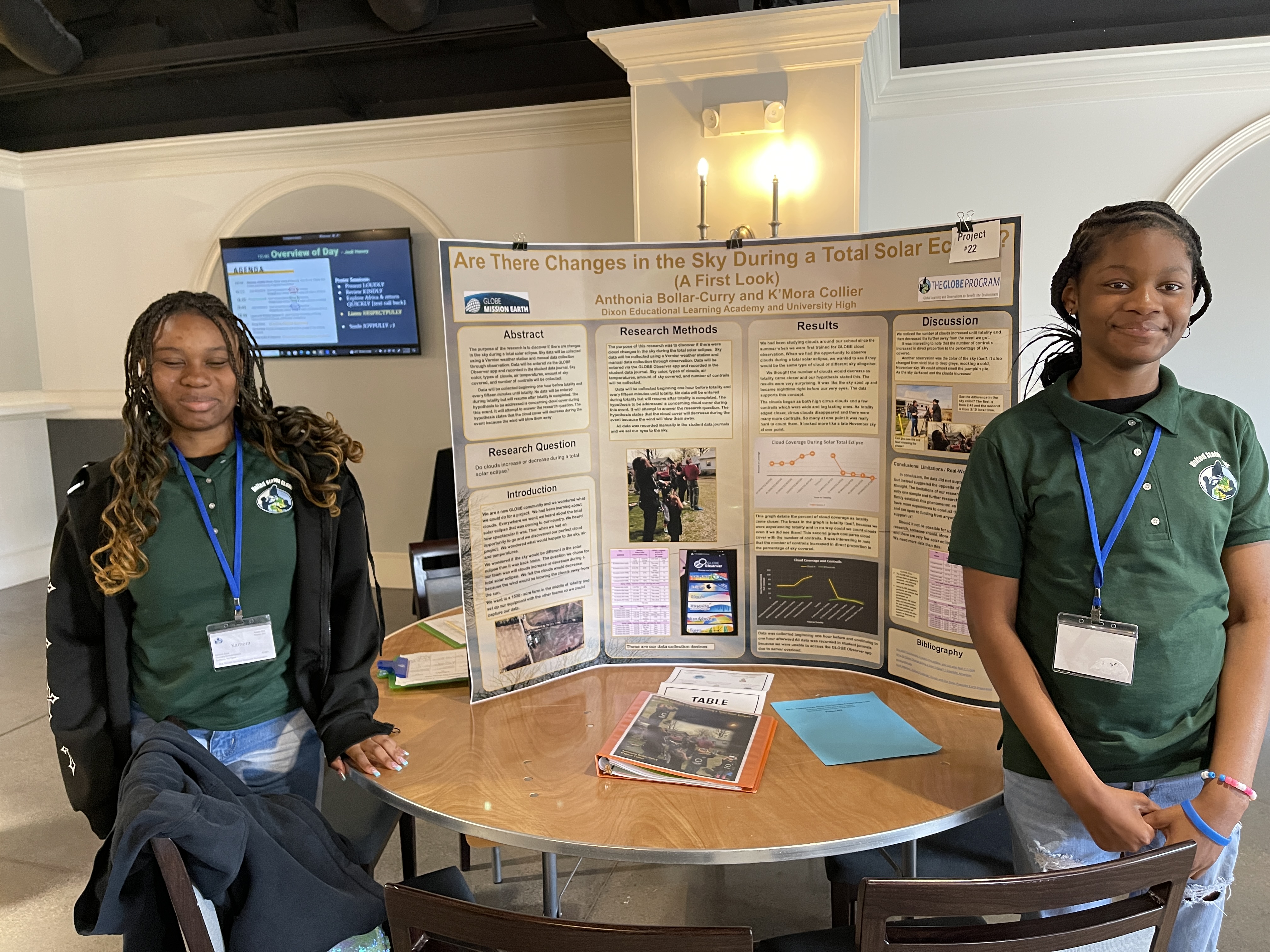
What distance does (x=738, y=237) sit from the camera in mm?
2066

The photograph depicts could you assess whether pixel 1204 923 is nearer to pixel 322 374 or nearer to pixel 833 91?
pixel 833 91

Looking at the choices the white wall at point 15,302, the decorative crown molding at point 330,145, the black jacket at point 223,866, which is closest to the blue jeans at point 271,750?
the black jacket at point 223,866

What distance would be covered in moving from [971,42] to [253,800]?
456 cm

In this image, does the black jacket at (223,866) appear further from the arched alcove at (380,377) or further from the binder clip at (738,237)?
the arched alcove at (380,377)

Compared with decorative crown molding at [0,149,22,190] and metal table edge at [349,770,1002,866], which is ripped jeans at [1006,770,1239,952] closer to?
metal table edge at [349,770,1002,866]

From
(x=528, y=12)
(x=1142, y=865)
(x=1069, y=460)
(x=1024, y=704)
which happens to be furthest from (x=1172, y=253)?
(x=528, y=12)

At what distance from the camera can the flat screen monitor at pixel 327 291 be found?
4926mm

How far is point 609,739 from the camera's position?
62.6 inches

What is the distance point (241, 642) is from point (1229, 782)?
1.66m

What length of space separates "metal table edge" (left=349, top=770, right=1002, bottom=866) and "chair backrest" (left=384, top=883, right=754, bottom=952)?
1.07 feet

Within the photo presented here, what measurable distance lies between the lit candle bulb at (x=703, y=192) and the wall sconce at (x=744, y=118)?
0.49 feet

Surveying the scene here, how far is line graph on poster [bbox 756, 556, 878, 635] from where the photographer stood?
1.89 metres

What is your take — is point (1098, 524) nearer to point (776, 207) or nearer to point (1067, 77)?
point (776, 207)

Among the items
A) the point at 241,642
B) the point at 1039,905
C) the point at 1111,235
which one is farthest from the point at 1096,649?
the point at 241,642
